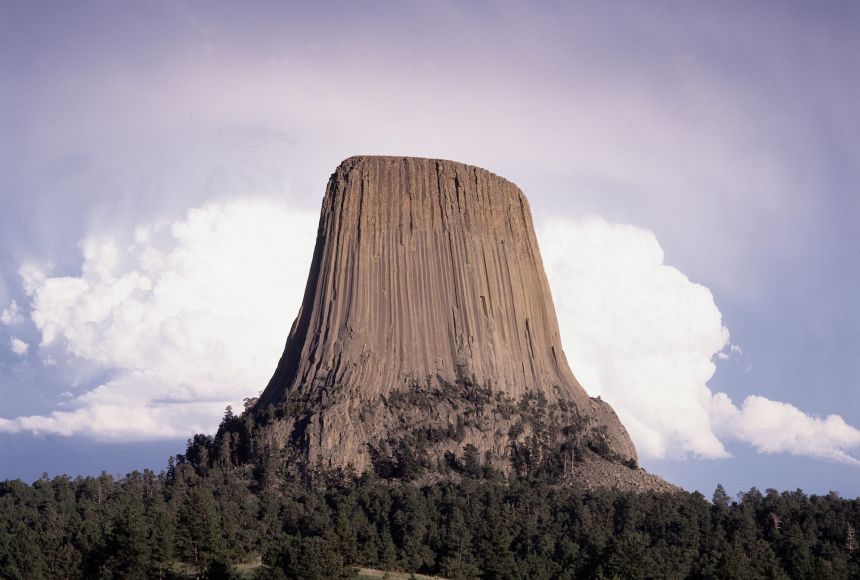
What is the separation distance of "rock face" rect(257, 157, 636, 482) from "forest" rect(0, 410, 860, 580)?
385 cm

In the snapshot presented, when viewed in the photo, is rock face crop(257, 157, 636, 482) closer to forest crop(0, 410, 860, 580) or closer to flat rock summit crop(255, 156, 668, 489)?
flat rock summit crop(255, 156, 668, 489)

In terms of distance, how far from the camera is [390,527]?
290 feet

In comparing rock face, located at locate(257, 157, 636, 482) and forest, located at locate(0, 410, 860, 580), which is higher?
rock face, located at locate(257, 157, 636, 482)

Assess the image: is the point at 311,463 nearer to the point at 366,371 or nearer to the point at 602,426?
the point at 366,371

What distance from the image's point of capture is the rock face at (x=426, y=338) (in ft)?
338

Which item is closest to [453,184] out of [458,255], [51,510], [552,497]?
[458,255]

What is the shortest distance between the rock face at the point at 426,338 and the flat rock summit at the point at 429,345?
14 cm

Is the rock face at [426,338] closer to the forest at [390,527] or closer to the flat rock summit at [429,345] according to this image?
the flat rock summit at [429,345]

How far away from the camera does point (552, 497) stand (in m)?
96.9

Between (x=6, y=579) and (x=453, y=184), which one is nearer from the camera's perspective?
(x=6, y=579)

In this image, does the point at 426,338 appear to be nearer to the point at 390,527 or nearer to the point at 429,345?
the point at 429,345

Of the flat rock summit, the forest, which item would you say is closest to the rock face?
the flat rock summit

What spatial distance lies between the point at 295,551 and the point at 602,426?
47.6 m

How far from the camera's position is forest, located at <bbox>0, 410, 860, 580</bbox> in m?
75.2
